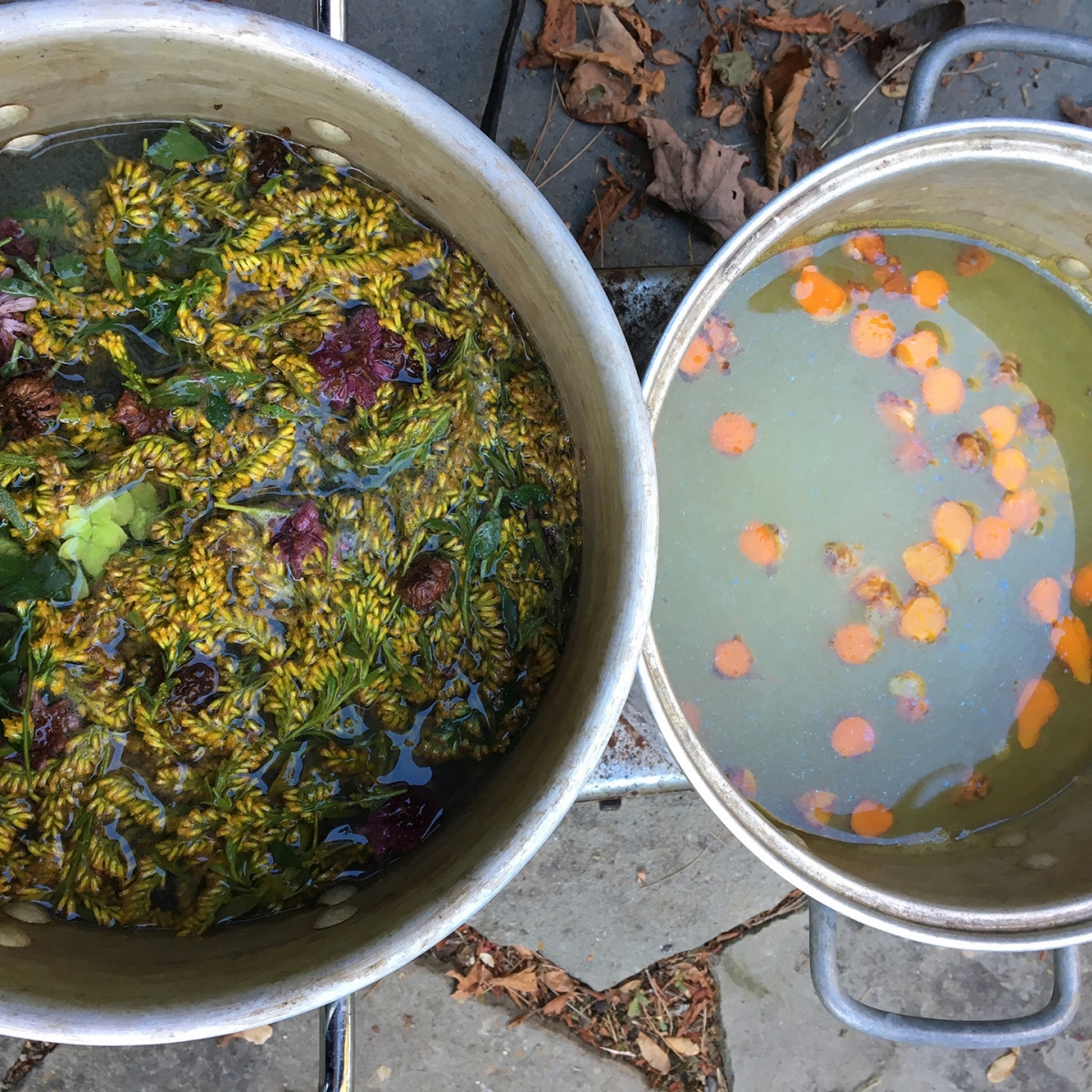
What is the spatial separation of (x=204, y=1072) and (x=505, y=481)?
209cm

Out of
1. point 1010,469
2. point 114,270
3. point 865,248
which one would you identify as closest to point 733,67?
point 865,248

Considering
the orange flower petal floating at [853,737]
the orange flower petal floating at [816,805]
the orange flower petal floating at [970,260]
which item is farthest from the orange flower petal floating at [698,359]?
the orange flower petal floating at [816,805]

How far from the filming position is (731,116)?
8.22ft

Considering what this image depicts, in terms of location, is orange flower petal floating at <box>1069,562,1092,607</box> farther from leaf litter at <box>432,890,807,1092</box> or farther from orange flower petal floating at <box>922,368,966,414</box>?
leaf litter at <box>432,890,807,1092</box>

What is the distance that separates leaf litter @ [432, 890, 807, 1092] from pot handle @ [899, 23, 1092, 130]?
2220 mm

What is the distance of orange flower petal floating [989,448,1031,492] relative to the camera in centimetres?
217

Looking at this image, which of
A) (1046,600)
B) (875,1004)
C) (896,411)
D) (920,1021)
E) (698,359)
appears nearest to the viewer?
(920,1021)

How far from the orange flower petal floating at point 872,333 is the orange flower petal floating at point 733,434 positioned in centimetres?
34

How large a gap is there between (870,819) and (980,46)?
174cm

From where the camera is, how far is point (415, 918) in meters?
1.28

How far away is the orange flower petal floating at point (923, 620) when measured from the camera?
2121 mm

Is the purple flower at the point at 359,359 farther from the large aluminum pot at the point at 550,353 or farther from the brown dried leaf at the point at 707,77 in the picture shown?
the brown dried leaf at the point at 707,77

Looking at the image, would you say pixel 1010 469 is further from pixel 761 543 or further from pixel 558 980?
pixel 558 980

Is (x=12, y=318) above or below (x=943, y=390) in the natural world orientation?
above
